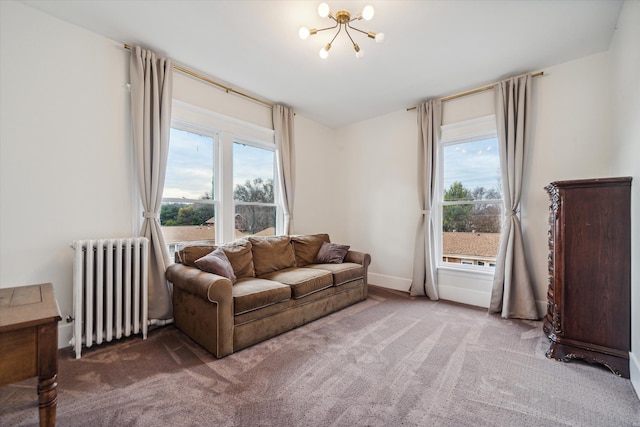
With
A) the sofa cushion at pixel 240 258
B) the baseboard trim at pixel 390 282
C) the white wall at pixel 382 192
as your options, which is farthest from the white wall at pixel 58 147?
the baseboard trim at pixel 390 282

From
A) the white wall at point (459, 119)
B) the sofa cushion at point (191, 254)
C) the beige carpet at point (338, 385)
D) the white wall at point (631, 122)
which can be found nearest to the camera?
the beige carpet at point (338, 385)

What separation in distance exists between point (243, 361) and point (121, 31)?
3108 millimetres

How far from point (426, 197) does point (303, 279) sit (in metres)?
2.17

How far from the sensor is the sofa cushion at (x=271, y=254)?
3.21 m

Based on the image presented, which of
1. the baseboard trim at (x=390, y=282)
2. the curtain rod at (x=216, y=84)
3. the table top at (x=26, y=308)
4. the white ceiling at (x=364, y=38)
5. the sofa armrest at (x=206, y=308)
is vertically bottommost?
the baseboard trim at (x=390, y=282)

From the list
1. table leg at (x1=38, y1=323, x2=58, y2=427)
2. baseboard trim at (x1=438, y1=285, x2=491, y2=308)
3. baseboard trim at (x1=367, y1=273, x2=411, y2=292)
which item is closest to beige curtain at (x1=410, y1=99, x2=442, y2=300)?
baseboard trim at (x1=438, y1=285, x2=491, y2=308)

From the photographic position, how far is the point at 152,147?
8.92 feet

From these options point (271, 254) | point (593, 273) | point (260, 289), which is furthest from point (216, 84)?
point (593, 273)

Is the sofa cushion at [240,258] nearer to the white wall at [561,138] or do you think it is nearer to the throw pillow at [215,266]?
the throw pillow at [215,266]

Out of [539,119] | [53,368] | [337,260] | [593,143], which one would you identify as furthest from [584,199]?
[53,368]

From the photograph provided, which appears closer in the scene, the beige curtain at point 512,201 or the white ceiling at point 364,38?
the white ceiling at point 364,38

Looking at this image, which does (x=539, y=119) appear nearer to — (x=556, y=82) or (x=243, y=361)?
(x=556, y=82)

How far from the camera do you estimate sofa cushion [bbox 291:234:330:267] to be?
3.73 metres

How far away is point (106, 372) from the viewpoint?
1.97m
